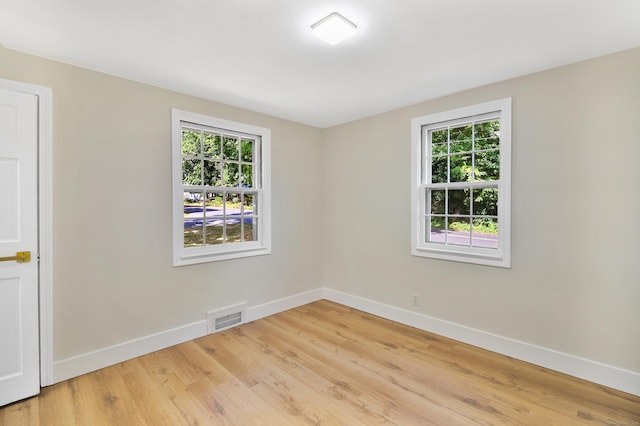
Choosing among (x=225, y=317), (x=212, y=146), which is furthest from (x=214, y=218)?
(x=225, y=317)

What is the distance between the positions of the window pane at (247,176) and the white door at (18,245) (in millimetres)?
1825

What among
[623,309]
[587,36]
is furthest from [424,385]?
[587,36]

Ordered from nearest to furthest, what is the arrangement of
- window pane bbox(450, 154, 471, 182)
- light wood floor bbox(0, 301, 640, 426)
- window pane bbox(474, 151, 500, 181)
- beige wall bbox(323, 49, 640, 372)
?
light wood floor bbox(0, 301, 640, 426) → beige wall bbox(323, 49, 640, 372) → window pane bbox(474, 151, 500, 181) → window pane bbox(450, 154, 471, 182)

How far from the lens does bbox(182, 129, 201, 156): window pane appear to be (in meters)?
3.11

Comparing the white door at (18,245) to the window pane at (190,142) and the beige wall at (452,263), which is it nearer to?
the beige wall at (452,263)

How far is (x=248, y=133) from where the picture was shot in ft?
11.6

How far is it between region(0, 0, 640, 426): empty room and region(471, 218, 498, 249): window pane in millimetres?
22

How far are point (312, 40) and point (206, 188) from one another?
1.89 meters

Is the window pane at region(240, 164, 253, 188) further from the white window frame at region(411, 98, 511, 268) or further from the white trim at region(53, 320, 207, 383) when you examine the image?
the white window frame at region(411, 98, 511, 268)

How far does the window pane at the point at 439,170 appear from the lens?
3.22 meters

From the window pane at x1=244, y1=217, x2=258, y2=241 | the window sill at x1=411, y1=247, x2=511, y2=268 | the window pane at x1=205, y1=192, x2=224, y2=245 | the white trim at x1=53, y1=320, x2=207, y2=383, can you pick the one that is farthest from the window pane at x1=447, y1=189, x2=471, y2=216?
the white trim at x1=53, y1=320, x2=207, y2=383

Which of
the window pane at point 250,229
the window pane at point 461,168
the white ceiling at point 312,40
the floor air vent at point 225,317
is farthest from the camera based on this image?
the window pane at point 250,229

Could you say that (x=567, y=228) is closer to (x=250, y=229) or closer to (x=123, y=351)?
(x=250, y=229)

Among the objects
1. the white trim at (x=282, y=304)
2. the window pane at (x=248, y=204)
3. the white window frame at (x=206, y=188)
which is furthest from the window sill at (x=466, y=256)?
the window pane at (x=248, y=204)
